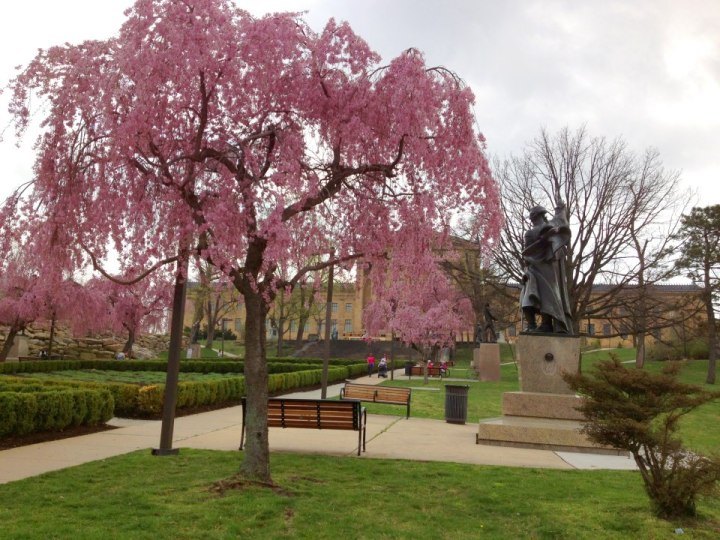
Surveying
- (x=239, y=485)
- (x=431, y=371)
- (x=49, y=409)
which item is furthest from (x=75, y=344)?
(x=239, y=485)

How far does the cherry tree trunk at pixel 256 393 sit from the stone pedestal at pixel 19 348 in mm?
37572

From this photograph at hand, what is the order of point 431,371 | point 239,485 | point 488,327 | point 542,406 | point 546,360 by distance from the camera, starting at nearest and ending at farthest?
point 239,485
point 542,406
point 546,360
point 488,327
point 431,371

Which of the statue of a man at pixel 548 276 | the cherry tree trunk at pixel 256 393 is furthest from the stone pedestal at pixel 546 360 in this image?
the cherry tree trunk at pixel 256 393

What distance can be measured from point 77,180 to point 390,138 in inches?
141

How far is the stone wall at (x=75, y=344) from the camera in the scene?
140 feet

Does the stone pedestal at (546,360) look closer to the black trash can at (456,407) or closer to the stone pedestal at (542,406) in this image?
the stone pedestal at (542,406)

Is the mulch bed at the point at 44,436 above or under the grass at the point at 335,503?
under

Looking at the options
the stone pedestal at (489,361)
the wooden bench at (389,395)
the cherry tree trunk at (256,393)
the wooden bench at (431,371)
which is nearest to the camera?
the cherry tree trunk at (256,393)

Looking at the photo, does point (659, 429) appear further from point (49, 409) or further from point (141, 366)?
point (141, 366)

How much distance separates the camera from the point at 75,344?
1801 inches

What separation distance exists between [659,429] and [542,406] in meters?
4.95

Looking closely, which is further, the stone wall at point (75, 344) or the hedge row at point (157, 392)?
the stone wall at point (75, 344)

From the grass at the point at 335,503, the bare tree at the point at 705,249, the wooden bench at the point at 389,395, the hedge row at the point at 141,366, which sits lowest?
the hedge row at the point at 141,366

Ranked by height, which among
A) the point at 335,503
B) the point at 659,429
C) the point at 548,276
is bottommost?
the point at 335,503
